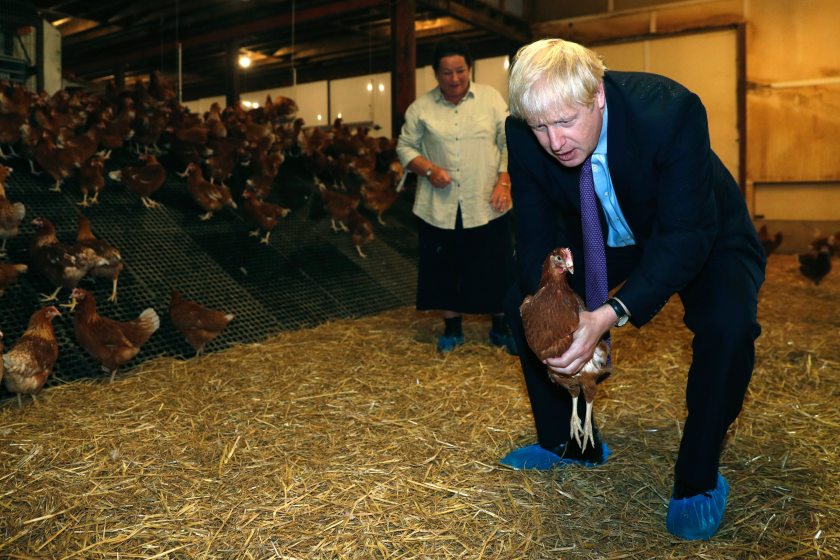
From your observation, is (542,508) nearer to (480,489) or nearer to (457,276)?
(480,489)

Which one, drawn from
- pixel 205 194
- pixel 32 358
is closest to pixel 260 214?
pixel 205 194

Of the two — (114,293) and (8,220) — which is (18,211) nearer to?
(8,220)

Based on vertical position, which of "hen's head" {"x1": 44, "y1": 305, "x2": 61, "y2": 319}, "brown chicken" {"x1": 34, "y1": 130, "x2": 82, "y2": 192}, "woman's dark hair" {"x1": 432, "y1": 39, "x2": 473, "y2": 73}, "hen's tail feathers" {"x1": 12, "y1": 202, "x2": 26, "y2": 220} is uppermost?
"woman's dark hair" {"x1": 432, "y1": 39, "x2": 473, "y2": 73}

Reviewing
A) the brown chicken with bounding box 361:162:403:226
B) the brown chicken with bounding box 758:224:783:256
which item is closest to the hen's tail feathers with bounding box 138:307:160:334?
the brown chicken with bounding box 361:162:403:226

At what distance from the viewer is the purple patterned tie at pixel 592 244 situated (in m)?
1.96

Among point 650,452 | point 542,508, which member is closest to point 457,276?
point 650,452

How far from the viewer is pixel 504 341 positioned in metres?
Result: 4.10

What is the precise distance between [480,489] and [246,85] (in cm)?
1689

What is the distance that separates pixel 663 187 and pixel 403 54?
757cm

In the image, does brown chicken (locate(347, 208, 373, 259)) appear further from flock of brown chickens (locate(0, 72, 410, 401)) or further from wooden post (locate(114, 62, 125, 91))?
wooden post (locate(114, 62, 125, 91))

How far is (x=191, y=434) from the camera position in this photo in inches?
108

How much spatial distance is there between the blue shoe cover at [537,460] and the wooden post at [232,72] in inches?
417

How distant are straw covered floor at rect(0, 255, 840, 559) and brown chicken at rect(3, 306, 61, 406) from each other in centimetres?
11

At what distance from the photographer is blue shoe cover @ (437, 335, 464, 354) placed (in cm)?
408
